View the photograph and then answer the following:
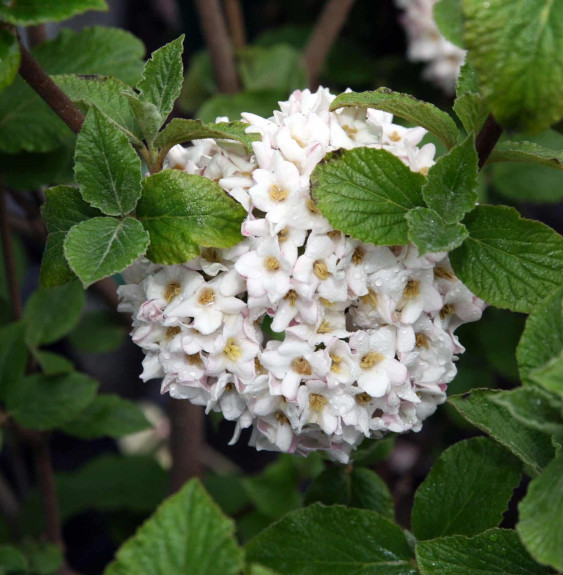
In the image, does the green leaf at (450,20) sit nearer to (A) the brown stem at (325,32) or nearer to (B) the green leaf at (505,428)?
(B) the green leaf at (505,428)

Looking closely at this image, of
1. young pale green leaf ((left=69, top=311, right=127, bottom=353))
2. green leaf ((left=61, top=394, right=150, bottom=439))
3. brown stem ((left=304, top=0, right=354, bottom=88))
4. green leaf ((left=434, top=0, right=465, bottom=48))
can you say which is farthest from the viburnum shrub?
brown stem ((left=304, top=0, right=354, bottom=88))

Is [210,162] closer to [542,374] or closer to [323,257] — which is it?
[323,257]

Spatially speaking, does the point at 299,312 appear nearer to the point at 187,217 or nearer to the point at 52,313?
the point at 187,217

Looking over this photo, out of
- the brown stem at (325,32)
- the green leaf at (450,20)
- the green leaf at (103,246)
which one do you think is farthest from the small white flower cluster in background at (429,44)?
the green leaf at (103,246)

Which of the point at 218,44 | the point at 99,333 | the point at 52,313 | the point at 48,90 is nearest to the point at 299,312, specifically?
the point at 48,90

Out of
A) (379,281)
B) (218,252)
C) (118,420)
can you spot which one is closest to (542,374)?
(379,281)

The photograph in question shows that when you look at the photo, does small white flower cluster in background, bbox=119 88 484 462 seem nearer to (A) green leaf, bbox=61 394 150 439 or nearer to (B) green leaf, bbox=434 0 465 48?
(B) green leaf, bbox=434 0 465 48
